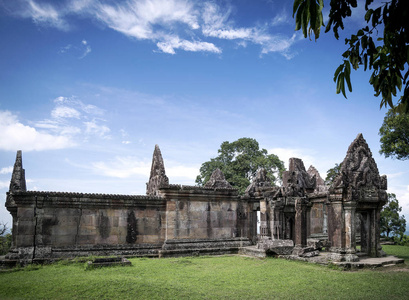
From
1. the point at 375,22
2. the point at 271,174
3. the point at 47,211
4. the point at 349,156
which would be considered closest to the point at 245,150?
the point at 271,174

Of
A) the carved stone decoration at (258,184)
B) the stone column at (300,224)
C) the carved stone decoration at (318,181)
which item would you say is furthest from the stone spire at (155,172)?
the carved stone decoration at (318,181)

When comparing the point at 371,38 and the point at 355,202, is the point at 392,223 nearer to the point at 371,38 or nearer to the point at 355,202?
the point at 355,202

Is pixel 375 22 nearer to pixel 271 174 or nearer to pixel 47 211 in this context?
pixel 47 211

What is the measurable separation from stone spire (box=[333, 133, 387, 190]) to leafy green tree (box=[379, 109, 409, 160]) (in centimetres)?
739

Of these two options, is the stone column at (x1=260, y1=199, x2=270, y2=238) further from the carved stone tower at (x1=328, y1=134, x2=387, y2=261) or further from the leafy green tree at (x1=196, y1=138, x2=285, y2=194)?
the leafy green tree at (x1=196, y1=138, x2=285, y2=194)

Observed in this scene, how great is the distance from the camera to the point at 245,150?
122ft

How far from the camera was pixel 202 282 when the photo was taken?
8992 mm

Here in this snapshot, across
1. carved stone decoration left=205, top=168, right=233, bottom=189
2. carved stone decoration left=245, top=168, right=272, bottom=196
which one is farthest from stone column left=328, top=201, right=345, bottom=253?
carved stone decoration left=205, top=168, right=233, bottom=189

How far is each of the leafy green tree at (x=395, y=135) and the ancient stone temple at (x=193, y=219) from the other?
7079 millimetres

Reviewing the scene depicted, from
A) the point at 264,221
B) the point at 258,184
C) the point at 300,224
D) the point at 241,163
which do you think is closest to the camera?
the point at 300,224

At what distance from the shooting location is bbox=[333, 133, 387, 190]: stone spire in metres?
12.5

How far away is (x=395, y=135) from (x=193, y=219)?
13.4 meters

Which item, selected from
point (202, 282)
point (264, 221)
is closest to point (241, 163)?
point (264, 221)

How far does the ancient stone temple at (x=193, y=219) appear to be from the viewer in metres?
12.3
